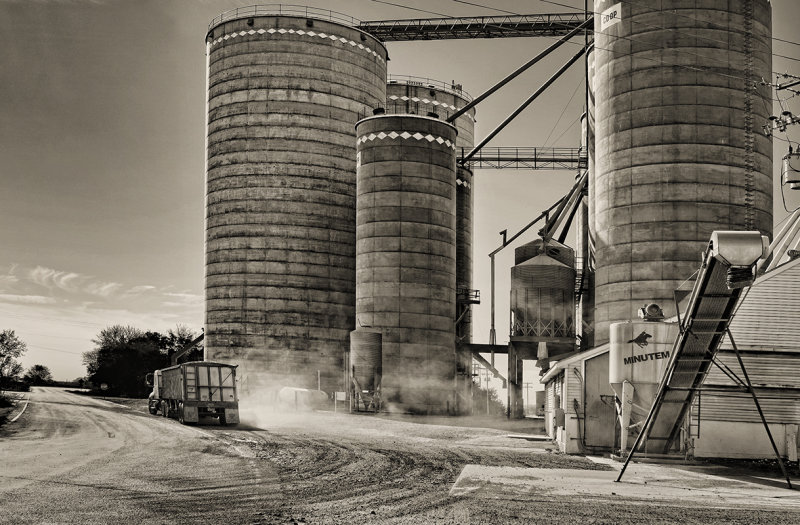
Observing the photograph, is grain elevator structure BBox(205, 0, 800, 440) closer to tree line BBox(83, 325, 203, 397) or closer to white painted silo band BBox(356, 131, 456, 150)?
white painted silo band BBox(356, 131, 456, 150)

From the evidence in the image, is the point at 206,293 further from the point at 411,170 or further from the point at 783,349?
the point at 783,349

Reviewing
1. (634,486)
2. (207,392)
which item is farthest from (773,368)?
(207,392)

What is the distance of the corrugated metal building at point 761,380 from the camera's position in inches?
1073

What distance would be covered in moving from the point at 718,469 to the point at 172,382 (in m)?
23.4

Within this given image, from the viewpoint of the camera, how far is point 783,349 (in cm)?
2733

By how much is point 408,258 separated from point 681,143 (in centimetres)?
1773

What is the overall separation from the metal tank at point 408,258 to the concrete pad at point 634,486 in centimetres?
3135

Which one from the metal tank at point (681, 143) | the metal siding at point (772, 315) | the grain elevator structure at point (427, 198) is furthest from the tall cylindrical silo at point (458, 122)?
the metal siding at point (772, 315)

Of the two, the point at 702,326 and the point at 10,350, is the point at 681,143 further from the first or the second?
the point at 10,350

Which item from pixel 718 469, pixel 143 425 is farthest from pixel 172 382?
pixel 718 469

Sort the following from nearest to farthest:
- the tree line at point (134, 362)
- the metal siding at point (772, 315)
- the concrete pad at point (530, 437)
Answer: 1. the metal siding at point (772, 315)
2. the concrete pad at point (530, 437)
3. the tree line at point (134, 362)

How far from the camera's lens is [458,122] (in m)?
81.2

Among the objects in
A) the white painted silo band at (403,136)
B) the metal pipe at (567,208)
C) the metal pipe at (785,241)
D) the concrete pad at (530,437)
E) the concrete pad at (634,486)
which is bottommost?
the concrete pad at (530,437)

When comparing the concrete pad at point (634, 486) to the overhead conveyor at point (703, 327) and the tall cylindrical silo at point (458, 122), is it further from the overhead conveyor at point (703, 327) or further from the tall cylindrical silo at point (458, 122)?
the tall cylindrical silo at point (458, 122)
